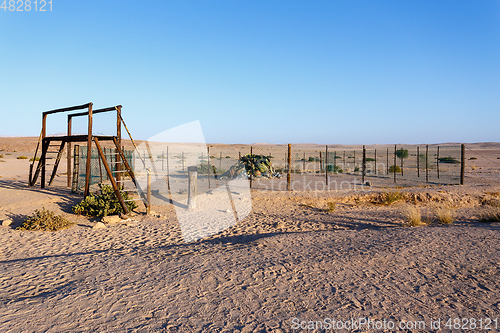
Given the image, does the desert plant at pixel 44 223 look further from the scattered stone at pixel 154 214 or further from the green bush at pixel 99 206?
the scattered stone at pixel 154 214

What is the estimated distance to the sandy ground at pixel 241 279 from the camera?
3.56 m

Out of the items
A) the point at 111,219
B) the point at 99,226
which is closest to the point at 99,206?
the point at 111,219

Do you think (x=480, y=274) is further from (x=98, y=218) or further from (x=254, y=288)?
(x=98, y=218)

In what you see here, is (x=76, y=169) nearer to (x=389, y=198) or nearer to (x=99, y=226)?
(x=99, y=226)

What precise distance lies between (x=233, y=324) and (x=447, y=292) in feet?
9.32

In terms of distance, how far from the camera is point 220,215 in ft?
34.5

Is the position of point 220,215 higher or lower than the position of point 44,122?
lower

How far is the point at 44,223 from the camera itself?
8.37 m

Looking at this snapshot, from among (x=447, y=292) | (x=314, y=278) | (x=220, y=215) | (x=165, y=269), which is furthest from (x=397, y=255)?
(x=220, y=215)

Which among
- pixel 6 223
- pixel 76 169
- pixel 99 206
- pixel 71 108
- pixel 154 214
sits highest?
pixel 71 108

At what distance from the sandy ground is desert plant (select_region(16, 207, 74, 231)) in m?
0.29

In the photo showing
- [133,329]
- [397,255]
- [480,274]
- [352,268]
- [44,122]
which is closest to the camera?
[133,329]

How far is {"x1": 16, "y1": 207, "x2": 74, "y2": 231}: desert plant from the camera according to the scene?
8266 mm

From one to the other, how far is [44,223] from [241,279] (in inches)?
254
